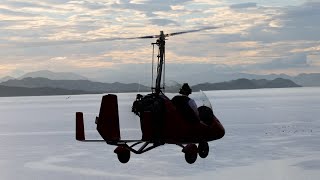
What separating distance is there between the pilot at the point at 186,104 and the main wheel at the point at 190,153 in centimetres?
97

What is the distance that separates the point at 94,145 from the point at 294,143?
3146 cm

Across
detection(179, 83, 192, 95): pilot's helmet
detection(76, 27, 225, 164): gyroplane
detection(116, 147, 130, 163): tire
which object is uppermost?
detection(179, 83, 192, 95): pilot's helmet

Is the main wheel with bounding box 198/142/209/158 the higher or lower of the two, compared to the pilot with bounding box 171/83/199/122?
lower

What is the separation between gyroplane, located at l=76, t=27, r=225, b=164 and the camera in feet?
59.1

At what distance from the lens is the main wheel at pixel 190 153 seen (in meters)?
17.9

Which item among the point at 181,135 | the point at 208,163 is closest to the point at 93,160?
the point at 208,163

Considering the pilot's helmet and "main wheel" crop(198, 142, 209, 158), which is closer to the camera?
the pilot's helmet

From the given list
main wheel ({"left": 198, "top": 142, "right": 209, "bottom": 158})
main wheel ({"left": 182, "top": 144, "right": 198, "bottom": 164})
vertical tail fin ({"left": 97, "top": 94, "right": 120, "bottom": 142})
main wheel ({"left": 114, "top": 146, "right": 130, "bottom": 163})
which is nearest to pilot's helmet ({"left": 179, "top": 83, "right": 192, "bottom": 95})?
main wheel ({"left": 182, "top": 144, "right": 198, "bottom": 164})

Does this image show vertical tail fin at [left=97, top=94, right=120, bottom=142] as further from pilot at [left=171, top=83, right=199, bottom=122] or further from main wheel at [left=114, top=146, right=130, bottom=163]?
pilot at [left=171, top=83, right=199, bottom=122]

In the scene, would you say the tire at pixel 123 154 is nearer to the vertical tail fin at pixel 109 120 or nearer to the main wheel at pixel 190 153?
the vertical tail fin at pixel 109 120

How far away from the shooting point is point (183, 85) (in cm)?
1830

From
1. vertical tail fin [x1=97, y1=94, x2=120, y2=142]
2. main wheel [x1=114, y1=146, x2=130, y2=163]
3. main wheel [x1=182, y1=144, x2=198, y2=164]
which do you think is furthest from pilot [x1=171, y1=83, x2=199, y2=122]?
main wheel [x1=114, y1=146, x2=130, y2=163]

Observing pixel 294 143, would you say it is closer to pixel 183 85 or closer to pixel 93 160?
pixel 93 160

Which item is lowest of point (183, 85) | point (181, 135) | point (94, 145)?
point (94, 145)
